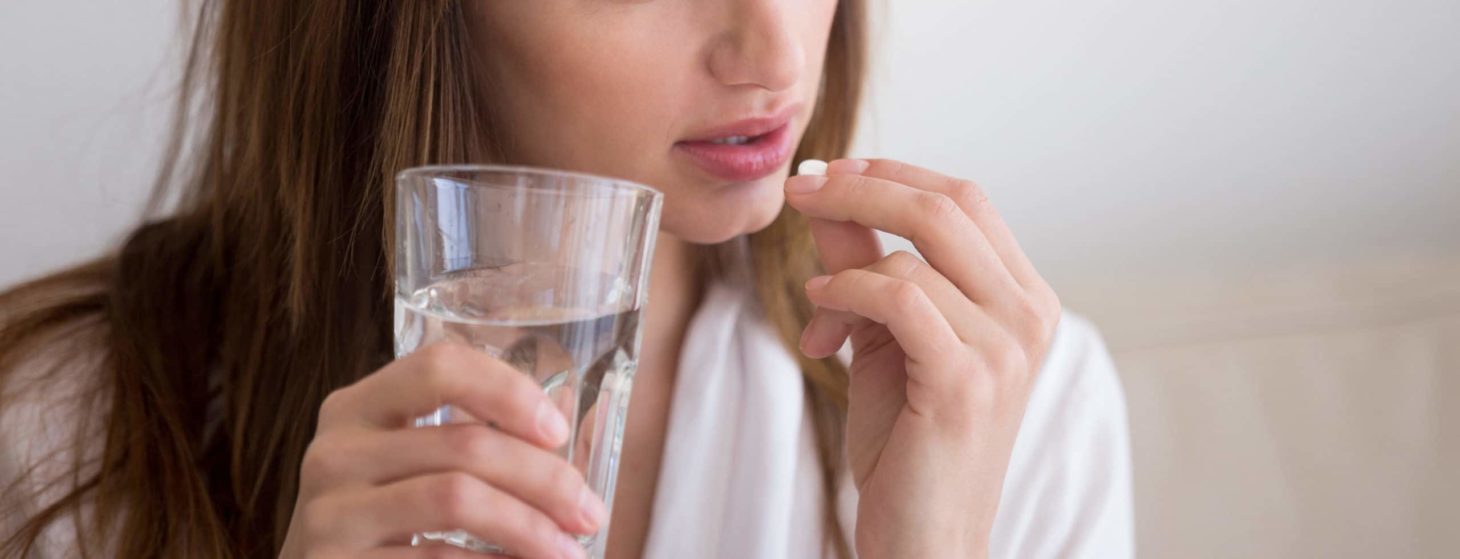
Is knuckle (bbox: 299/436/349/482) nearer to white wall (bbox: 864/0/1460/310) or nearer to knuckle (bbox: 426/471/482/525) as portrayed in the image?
knuckle (bbox: 426/471/482/525)

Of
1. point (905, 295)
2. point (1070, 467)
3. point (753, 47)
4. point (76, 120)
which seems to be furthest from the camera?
point (76, 120)

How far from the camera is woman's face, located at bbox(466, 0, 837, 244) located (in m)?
0.84

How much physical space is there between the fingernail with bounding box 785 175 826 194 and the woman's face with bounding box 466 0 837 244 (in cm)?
9

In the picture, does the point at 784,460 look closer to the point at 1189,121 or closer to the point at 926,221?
the point at 926,221

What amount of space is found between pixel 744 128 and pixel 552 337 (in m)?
0.37

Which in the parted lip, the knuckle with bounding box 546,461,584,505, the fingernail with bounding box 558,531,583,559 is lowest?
the fingernail with bounding box 558,531,583,559

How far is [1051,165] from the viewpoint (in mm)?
1465

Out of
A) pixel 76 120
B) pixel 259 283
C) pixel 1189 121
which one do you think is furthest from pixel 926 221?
pixel 76 120

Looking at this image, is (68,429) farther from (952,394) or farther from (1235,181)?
(1235,181)

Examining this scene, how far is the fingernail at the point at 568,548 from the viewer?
54 cm

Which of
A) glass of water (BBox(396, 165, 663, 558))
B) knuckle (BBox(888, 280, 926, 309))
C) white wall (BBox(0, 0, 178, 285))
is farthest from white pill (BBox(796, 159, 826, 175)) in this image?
white wall (BBox(0, 0, 178, 285))

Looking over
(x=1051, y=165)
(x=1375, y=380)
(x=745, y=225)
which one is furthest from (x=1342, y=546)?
(x=745, y=225)

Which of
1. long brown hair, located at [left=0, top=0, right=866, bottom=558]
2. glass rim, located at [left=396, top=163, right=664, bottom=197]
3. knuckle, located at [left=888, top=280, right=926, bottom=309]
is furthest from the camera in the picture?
long brown hair, located at [left=0, top=0, right=866, bottom=558]

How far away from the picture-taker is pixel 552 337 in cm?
55
